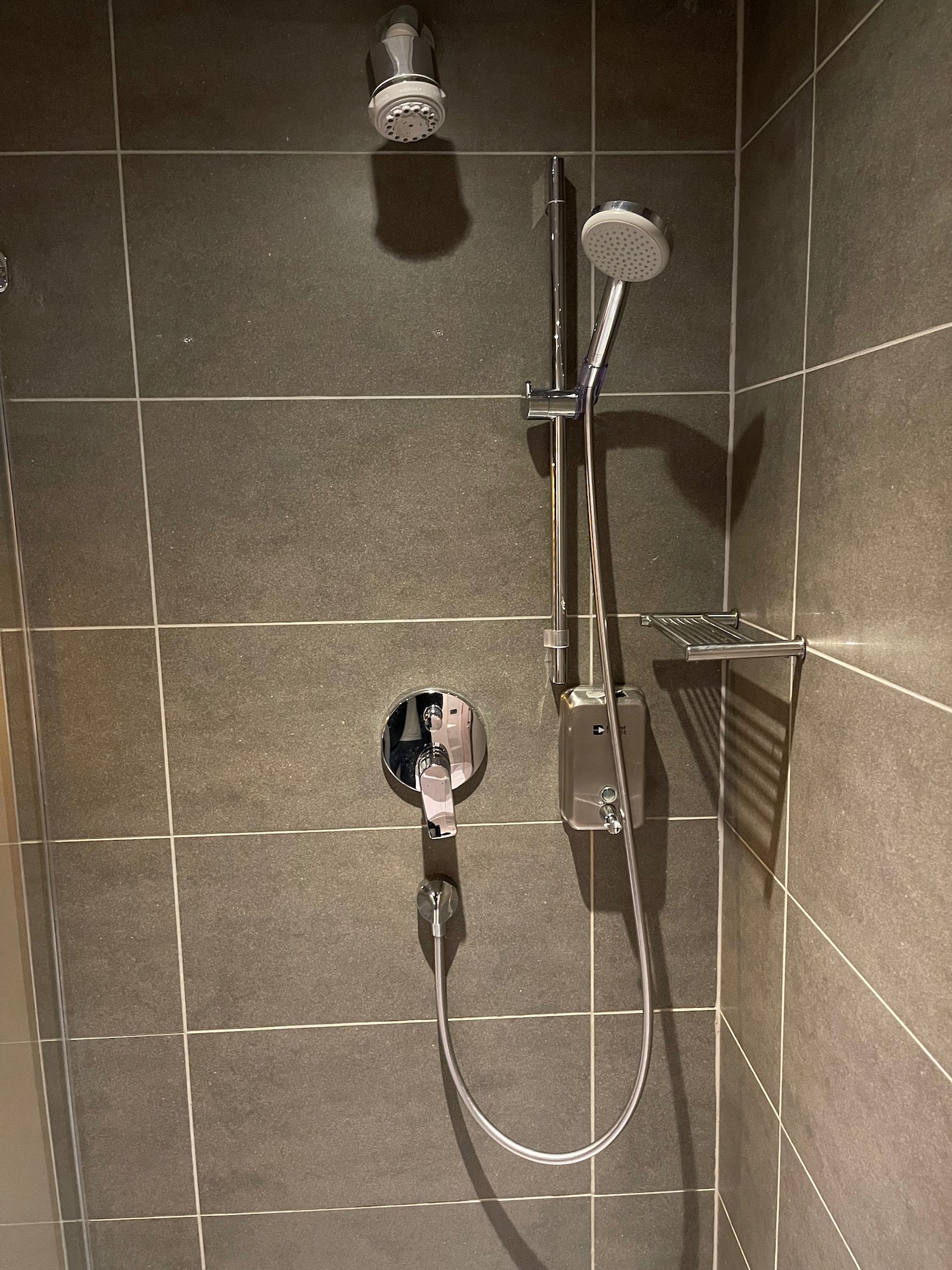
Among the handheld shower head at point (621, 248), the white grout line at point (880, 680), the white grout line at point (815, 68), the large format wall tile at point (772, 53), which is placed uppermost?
the large format wall tile at point (772, 53)

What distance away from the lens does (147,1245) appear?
4.66 ft

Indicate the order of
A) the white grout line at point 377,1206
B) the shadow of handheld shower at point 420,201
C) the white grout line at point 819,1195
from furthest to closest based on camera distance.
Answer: the white grout line at point 377,1206 → the shadow of handheld shower at point 420,201 → the white grout line at point 819,1195

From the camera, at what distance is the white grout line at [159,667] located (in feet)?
3.88

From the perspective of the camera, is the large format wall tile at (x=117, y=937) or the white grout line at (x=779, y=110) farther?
the large format wall tile at (x=117, y=937)

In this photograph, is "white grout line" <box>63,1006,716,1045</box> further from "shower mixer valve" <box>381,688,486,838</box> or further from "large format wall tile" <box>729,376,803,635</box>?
"large format wall tile" <box>729,376,803,635</box>

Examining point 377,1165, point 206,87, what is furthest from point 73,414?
point 377,1165

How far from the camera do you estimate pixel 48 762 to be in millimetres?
1311

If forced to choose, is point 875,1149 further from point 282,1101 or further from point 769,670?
point 282,1101

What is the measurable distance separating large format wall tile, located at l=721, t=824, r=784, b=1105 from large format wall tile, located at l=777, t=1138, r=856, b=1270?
0.32 feet

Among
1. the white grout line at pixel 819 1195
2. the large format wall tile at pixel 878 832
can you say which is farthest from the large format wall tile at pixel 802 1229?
the large format wall tile at pixel 878 832

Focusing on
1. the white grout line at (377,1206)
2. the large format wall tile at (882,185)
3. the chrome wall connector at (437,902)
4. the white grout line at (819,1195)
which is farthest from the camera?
the white grout line at (377,1206)

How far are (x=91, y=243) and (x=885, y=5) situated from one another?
0.99 metres

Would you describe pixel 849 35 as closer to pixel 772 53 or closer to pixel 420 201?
pixel 772 53

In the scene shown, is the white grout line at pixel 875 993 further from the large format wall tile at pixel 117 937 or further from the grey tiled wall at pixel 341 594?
the large format wall tile at pixel 117 937
